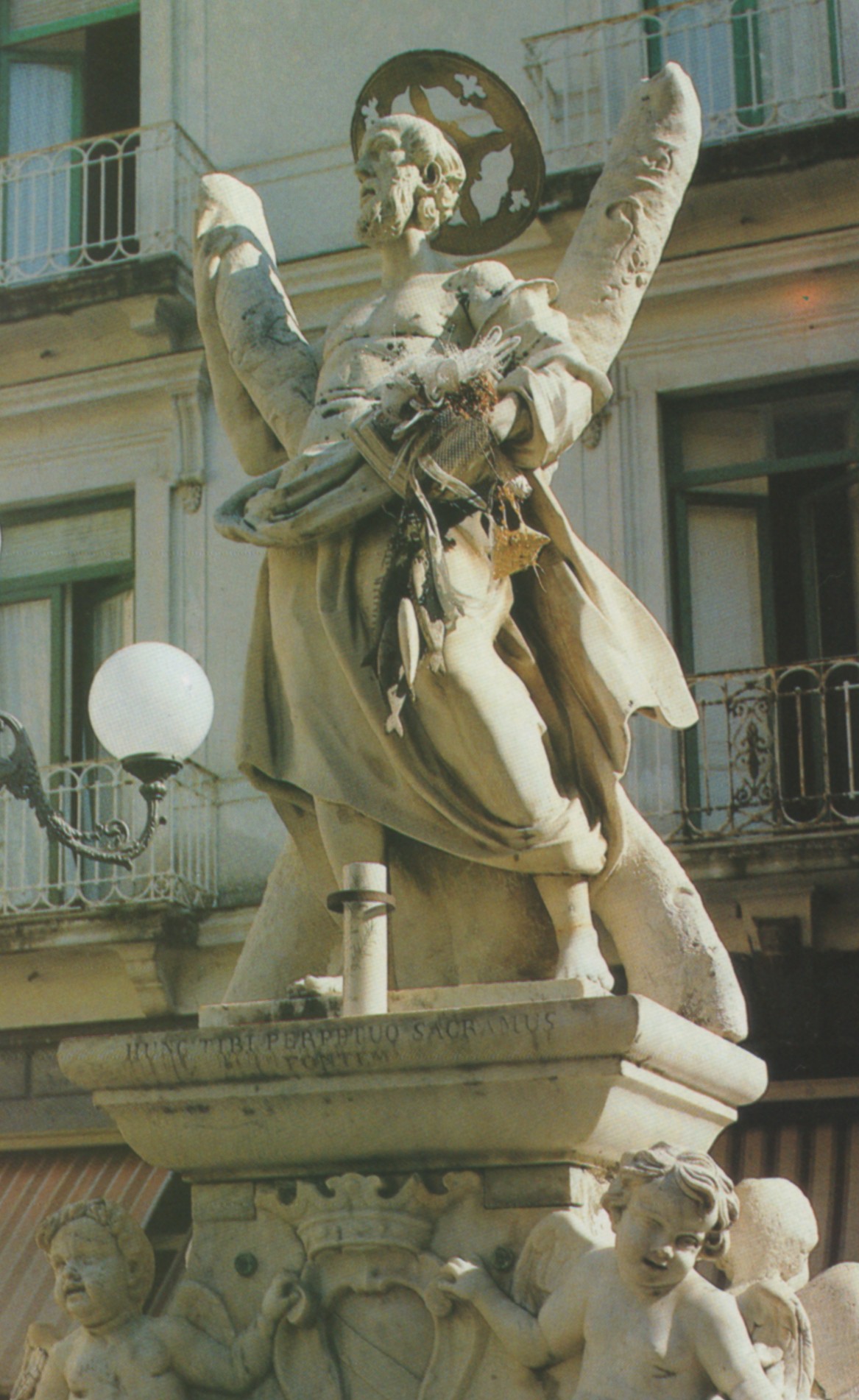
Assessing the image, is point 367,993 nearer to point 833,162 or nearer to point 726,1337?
point 726,1337

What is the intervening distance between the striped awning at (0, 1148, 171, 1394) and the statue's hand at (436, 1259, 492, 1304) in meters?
7.52

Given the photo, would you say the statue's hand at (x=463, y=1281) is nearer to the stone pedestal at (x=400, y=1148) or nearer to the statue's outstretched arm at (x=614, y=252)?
the stone pedestal at (x=400, y=1148)

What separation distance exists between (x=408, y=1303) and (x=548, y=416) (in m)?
1.69

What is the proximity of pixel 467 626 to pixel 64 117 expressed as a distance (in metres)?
12.4

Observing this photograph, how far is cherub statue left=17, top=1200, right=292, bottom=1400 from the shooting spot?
435cm

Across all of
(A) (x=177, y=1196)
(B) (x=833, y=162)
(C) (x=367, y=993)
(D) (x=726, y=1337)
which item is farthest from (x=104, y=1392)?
(B) (x=833, y=162)

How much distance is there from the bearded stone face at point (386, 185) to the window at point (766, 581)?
7680mm

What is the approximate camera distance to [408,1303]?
14.2 feet

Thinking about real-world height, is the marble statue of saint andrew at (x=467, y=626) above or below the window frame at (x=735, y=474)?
below

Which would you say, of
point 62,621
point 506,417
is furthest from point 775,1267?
point 62,621

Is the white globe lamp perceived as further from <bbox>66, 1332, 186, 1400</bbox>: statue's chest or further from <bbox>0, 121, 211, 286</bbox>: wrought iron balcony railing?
<bbox>0, 121, 211, 286</bbox>: wrought iron balcony railing

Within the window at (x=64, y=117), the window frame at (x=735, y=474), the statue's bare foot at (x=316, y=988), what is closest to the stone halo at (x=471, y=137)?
the statue's bare foot at (x=316, y=988)

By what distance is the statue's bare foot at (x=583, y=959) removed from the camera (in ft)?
15.3

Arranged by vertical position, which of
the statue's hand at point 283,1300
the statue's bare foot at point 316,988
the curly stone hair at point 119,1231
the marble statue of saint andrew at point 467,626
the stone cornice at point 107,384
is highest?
the stone cornice at point 107,384
